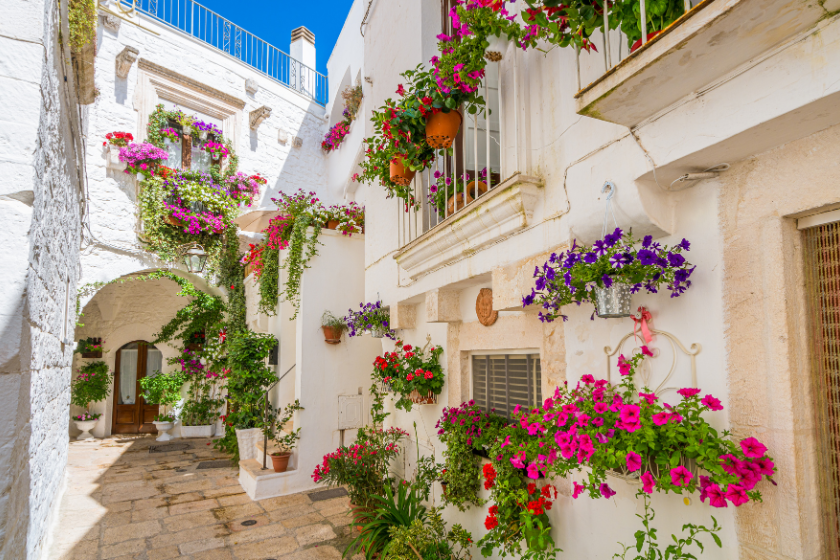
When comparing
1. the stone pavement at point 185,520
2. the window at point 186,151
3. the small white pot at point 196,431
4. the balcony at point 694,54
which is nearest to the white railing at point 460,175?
the balcony at point 694,54

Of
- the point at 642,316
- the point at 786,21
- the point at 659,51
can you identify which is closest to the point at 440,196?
the point at 642,316

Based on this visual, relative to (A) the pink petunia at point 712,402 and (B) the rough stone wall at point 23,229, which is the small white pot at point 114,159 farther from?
(A) the pink petunia at point 712,402

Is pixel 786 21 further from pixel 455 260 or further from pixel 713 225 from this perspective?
pixel 455 260

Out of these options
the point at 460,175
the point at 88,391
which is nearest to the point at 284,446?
the point at 460,175

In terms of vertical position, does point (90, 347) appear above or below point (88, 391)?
above

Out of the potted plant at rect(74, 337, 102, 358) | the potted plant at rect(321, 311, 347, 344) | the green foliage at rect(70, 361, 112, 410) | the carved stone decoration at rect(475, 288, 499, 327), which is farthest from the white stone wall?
the carved stone decoration at rect(475, 288, 499, 327)

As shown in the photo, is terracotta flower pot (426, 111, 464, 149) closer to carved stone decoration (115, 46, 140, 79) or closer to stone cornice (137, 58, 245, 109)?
carved stone decoration (115, 46, 140, 79)

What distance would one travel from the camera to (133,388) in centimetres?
1205

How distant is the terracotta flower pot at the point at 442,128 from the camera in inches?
133

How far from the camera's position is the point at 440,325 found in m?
4.29

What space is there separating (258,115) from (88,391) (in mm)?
7185

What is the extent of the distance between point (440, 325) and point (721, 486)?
2773 mm

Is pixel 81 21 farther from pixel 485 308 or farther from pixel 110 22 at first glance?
pixel 110 22

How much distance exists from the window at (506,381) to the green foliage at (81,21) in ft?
12.3
